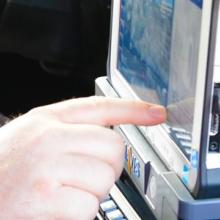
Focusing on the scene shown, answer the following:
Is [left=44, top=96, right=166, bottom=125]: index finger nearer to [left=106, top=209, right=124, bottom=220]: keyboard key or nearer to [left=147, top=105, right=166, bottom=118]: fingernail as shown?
[left=147, top=105, right=166, bottom=118]: fingernail

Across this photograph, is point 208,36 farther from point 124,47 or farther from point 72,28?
point 72,28

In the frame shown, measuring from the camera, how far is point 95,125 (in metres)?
0.55

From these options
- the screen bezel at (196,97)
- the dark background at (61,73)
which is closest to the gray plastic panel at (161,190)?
the screen bezel at (196,97)

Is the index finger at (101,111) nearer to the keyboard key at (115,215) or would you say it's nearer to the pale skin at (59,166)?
the pale skin at (59,166)

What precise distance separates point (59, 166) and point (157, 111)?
0.38ft

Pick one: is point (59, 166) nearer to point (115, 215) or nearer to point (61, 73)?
point (115, 215)

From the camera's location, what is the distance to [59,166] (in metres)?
0.52

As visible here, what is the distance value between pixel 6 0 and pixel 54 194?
0.94 metres

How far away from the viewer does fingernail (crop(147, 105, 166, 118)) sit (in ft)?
1.93

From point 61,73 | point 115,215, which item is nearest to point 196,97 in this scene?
point 115,215

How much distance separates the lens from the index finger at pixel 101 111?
555 mm

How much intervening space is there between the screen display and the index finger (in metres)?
0.04

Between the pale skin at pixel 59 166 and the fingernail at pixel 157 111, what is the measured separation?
0.18 ft

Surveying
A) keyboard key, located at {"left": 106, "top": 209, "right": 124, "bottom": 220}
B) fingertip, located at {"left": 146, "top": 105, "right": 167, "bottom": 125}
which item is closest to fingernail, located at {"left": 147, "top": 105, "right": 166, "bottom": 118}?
fingertip, located at {"left": 146, "top": 105, "right": 167, "bottom": 125}
